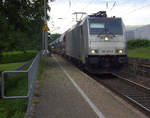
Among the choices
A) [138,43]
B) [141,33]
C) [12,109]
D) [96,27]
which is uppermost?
[141,33]

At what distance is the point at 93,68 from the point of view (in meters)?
14.0

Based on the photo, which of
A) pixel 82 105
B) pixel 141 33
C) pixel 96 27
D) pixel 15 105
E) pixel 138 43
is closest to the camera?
pixel 82 105

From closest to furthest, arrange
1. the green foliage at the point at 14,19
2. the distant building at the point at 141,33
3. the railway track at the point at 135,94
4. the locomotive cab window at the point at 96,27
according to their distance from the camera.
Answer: the railway track at the point at 135,94
the green foliage at the point at 14,19
the locomotive cab window at the point at 96,27
the distant building at the point at 141,33

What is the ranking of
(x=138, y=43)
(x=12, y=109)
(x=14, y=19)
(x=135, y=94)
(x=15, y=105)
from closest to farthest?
(x=12, y=109) < (x=15, y=105) < (x=135, y=94) < (x=14, y=19) < (x=138, y=43)

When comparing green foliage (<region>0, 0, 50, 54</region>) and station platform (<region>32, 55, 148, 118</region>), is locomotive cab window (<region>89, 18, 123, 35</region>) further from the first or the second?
station platform (<region>32, 55, 148, 118</region>)

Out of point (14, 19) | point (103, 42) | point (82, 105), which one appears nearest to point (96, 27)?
point (103, 42)

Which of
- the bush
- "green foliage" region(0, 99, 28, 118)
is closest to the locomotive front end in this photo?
"green foliage" region(0, 99, 28, 118)

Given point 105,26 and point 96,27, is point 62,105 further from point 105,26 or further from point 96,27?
point 105,26

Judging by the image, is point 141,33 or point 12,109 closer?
point 12,109

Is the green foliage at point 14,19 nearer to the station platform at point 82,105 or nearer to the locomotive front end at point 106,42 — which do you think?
the locomotive front end at point 106,42

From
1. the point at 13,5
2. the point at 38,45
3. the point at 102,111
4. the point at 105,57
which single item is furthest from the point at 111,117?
the point at 38,45

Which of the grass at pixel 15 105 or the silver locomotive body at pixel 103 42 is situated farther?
the silver locomotive body at pixel 103 42

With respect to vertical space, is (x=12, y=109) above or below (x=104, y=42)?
below

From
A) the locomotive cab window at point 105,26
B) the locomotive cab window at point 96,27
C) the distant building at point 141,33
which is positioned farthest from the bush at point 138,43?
the locomotive cab window at point 96,27
